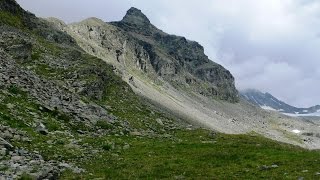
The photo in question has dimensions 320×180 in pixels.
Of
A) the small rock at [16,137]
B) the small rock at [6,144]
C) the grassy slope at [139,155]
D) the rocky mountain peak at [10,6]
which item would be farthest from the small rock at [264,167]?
the rocky mountain peak at [10,6]

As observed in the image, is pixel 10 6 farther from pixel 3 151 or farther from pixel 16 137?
pixel 3 151

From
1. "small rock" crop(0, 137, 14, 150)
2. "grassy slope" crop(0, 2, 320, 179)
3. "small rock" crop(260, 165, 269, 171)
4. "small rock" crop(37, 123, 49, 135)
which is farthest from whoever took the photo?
"small rock" crop(37, 123, 49, 135)

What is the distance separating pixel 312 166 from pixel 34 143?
21.5 metres

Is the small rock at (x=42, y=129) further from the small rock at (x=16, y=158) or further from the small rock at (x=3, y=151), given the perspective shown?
the small rock at (x=16, y=158)

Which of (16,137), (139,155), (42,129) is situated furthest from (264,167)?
(42,129)

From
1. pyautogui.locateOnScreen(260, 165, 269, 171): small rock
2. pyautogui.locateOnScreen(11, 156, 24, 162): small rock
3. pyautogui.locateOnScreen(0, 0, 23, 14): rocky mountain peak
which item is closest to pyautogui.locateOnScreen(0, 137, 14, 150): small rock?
pyautogui.locateOnScreen(11, 156, 24, 162): small rock

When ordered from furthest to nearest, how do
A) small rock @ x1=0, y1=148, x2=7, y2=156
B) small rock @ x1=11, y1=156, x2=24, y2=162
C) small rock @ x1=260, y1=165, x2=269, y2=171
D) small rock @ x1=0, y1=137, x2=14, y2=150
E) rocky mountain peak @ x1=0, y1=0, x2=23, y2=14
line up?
rocky mountain peak @ x1=0, y1=0, x2=23, y2=14 < small rock @ x1=260, y1=165, x2=269, y2=171 < small rock @ x1=0, y1=137, x2=14, y2=150 < small rock @ x1=0, y1=148, x2=7, y2=156 < small rock @ x1=11, y1=156, x2=24, y2=162

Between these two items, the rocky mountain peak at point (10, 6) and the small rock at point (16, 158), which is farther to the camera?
the rocky mountain peak at point (10, 6)

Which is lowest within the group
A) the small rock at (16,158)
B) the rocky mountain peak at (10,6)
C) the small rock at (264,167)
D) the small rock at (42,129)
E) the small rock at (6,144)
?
the small rock at (16,158)

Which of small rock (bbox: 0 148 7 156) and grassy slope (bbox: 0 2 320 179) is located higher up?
grassy slope (bbox: 0 2 320 179)

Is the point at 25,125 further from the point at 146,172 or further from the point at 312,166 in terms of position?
the point at 312,166

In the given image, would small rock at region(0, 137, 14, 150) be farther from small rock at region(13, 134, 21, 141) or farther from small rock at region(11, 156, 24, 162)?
small rock at region(13, 134, 21, 141)

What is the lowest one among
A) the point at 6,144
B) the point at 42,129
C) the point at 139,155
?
the point at 6,144

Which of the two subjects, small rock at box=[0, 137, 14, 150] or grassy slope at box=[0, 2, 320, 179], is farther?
grassy slope at box=[0, 2, 320, 179]
